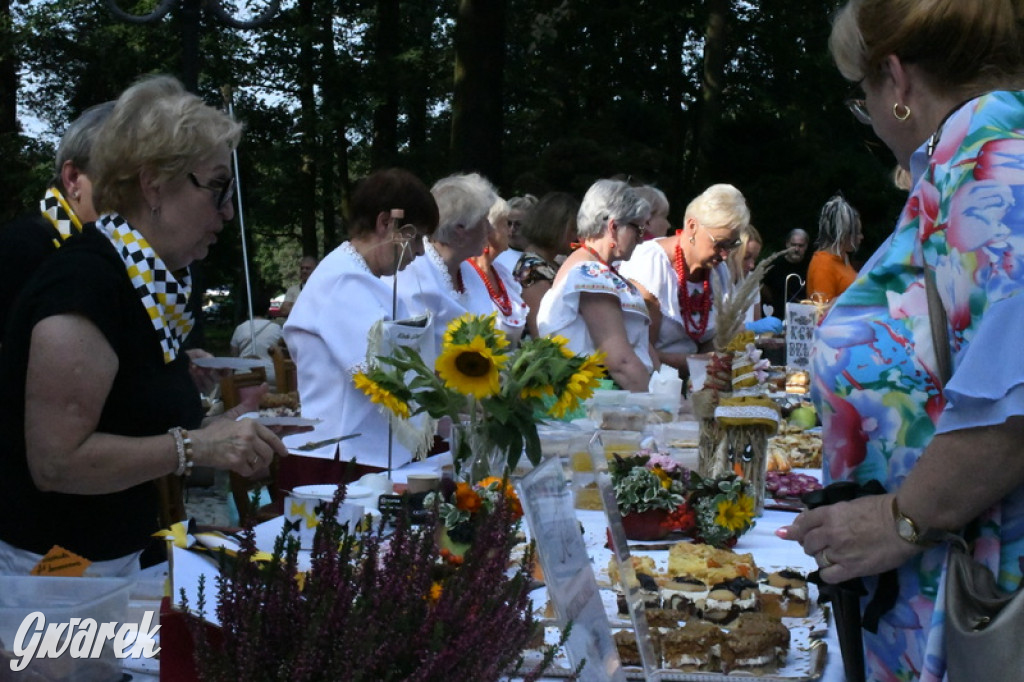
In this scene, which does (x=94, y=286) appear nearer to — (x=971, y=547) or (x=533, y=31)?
(x=971, y=547)

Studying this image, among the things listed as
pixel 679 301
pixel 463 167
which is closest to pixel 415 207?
pixel 679 301

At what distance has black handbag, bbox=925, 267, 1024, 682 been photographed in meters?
1.35

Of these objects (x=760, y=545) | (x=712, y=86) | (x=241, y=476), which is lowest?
(x=241, y=476)

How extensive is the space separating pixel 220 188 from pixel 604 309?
2.76m

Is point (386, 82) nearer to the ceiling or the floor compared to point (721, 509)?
nearer to the ceiling

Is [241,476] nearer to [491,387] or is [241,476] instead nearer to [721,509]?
[491,387]

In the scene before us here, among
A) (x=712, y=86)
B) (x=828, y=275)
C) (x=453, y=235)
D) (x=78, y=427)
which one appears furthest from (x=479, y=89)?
(x=78, y=427)

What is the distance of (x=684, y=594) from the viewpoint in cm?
199

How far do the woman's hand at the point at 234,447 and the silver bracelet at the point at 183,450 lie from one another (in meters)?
0.01

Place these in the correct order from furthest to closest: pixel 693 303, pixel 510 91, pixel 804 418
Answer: pixel 510 91
pixel 693 303
pixel 804 418

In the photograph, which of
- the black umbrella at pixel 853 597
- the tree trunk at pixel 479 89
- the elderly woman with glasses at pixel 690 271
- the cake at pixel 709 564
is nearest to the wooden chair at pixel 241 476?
the cake at pixel 709 564

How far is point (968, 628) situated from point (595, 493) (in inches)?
58.2

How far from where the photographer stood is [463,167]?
13.1 metres

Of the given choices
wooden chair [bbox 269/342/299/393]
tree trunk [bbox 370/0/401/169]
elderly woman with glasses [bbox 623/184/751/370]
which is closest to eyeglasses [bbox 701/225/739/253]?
elderly woman with glasses [bbox 623/184/751/370]
